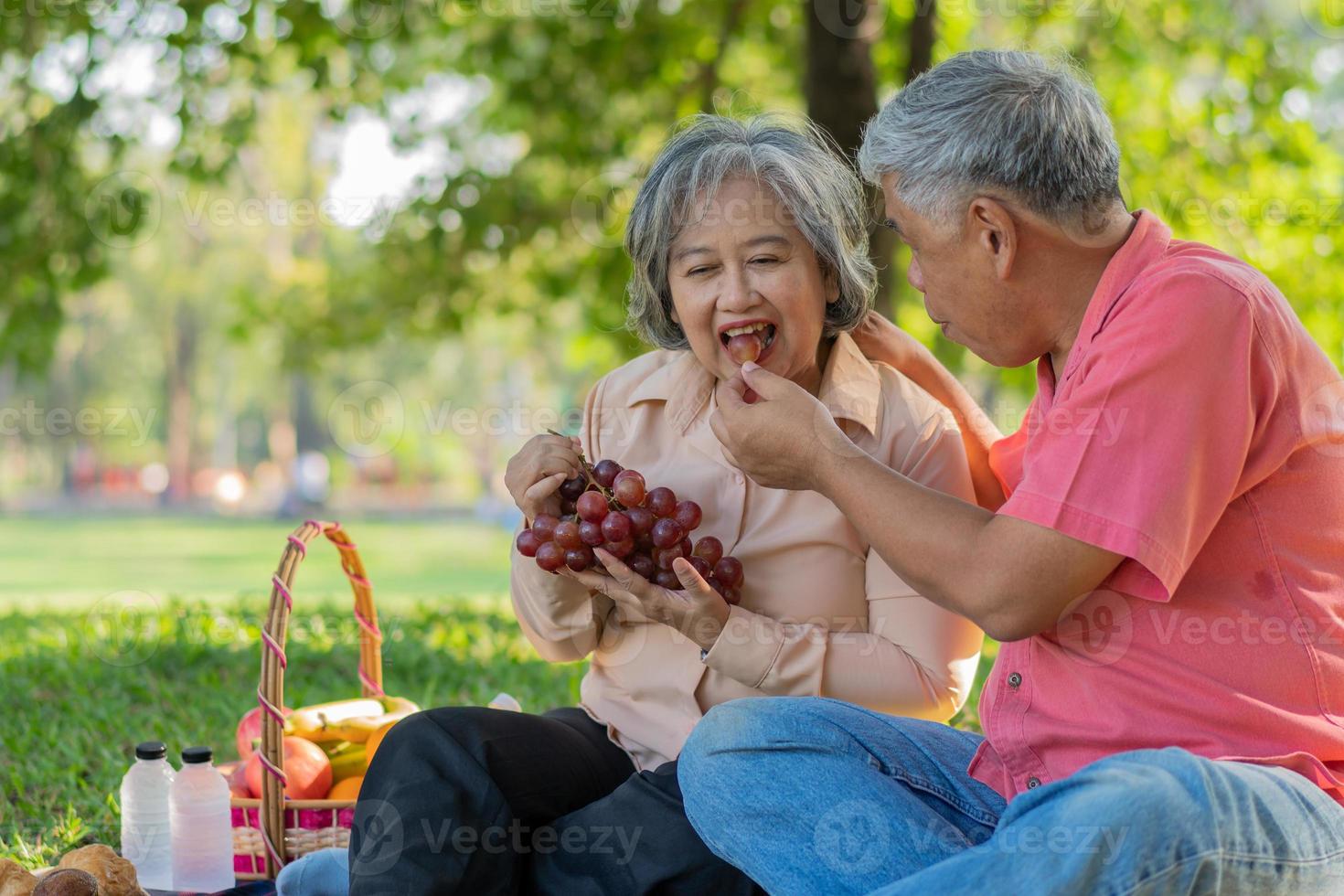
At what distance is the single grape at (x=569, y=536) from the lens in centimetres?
305

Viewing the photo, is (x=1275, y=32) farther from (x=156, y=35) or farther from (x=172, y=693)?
(x=172, y=693)

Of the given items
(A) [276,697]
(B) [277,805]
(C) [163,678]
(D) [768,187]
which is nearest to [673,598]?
(D) [768,187]

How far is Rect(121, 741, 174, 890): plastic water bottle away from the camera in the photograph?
3.70 m

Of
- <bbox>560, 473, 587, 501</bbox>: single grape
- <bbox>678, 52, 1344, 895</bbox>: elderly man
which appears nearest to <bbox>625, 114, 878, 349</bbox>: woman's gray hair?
<bbox>678, 52, 1344, 895</bbox>: elderly man

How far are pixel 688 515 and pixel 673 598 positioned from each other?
211mm

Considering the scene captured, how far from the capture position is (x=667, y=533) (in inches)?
119

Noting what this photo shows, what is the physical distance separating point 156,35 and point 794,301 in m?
6.37

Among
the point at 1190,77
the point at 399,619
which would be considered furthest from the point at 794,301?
the point at 1190,77

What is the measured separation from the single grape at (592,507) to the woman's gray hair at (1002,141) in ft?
3.21

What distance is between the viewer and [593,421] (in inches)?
142

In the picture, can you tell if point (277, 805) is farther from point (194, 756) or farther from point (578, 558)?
point (578, 558)

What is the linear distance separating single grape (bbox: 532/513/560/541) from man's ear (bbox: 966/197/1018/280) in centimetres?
119

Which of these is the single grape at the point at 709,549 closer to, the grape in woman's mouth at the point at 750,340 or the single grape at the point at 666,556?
the single grape at the point at 666,556

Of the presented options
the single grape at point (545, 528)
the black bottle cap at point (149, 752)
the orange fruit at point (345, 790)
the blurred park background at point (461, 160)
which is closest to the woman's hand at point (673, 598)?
the single grape at point (545, 528)
